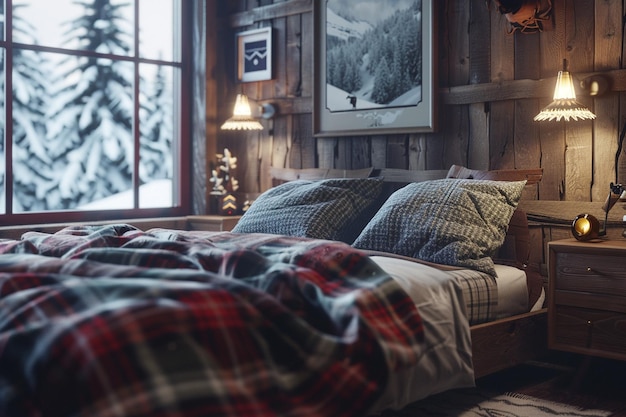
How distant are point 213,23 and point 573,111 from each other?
101 inches

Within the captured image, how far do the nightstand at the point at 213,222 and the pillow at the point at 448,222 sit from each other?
1.52 m

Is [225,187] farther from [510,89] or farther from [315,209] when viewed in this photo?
[510,89]

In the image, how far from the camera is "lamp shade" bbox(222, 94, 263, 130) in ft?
15.5

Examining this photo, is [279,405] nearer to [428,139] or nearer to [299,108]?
[428,139]

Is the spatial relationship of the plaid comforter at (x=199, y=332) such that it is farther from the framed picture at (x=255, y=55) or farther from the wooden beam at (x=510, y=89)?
the framed picture at (x=255, y=55)

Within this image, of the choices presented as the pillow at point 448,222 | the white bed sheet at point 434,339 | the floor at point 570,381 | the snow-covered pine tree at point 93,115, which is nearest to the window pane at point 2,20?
the snow-covered pine tree at point 93,115

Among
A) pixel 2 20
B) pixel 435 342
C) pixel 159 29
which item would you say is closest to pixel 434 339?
pixel 435 342

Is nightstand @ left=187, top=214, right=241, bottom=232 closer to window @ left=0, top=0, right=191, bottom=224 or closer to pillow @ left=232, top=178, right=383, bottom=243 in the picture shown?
window @ left=0, top=0, right=191, bottom=224

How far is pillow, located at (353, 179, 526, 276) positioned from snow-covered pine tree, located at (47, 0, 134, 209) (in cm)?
202

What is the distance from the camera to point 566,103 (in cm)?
341

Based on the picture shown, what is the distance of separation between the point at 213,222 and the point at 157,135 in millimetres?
714

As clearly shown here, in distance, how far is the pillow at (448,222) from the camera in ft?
10.2

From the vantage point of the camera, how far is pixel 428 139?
410cm

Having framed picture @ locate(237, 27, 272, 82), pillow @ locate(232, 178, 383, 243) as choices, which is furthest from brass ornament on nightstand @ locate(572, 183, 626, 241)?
framed picture @ locate(237, 27, 272, 82)
